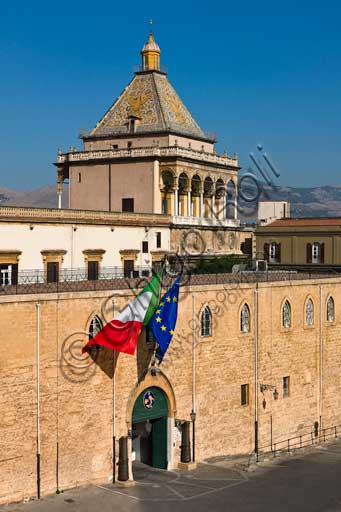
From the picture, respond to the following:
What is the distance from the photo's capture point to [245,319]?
122 ft

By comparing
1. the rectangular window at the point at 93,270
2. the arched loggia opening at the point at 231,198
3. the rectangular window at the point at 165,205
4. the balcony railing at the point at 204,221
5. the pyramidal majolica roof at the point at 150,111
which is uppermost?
the pyramidal majolica roof at the point at 150,111

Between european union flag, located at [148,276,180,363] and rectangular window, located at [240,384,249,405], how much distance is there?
21.7 ft

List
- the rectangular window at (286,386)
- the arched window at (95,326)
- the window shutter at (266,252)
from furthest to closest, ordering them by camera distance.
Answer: the window shutter at (266,252) → the rectangular window at (286,386) → the arched window at (95,326)

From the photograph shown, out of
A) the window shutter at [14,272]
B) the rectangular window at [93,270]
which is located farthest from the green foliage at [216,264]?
the window shutter at [14,272]

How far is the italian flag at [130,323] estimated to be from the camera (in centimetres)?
2883

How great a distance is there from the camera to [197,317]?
1347 inches

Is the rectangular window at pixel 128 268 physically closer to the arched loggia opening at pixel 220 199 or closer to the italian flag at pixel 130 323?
the arched loggia opening at pixel 220 199

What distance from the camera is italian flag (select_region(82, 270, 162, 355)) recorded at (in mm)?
28828

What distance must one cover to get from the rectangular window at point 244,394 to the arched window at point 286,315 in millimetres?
4175

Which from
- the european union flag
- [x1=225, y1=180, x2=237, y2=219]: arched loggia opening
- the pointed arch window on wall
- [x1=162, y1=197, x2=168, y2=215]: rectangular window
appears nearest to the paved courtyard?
the european union flag

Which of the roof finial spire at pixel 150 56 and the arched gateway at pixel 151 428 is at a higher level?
the roof finial spire at pixel 150 56

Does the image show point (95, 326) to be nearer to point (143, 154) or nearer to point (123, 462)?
point (123, 462)

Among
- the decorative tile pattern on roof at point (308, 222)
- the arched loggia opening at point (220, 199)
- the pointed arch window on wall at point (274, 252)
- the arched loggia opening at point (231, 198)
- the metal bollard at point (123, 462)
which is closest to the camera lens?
the metal bollard at point (123, 462)

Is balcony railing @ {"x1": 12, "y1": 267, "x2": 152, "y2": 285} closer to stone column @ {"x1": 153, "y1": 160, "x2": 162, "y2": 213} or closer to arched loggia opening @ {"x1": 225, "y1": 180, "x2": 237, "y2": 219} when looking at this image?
stone column @ {"x1": 153, "y1": 160, "x2": 162, "y2": 213}
